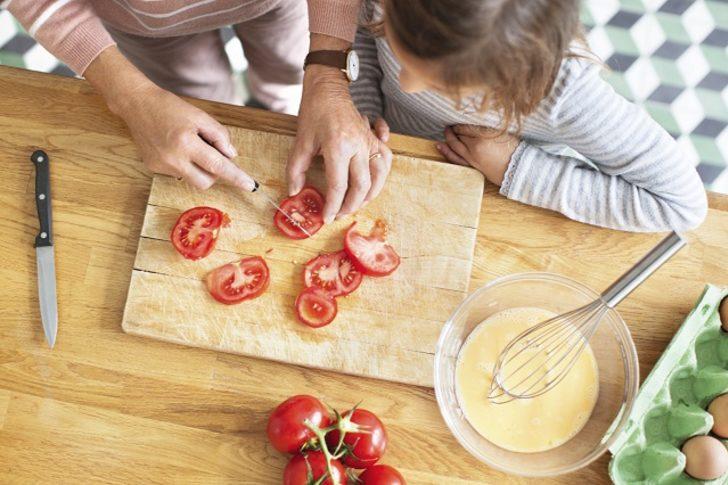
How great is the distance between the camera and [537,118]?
3.44 feet

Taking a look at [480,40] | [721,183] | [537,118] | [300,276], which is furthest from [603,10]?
[480,40]

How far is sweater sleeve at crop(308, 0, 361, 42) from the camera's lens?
44.4 inches

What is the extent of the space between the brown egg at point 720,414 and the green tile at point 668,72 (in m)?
1.21

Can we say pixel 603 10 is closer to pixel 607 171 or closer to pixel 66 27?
pixel 607 171

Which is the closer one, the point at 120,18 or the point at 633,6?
the point at 120,18

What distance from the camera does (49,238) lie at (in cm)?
116

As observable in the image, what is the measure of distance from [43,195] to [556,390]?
0.86 metres

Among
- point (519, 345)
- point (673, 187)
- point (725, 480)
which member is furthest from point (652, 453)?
point (673, 187)

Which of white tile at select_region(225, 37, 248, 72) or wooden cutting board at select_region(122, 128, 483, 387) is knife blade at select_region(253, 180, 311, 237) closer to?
wooden cutting board at select_region(122, 128, 483, 387)

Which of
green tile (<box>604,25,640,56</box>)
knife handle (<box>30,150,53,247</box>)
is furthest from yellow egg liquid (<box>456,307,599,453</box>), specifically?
green tile (<box>604,25,640,56</box>)

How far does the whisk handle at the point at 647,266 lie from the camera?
32.8 inches

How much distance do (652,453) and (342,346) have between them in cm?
48

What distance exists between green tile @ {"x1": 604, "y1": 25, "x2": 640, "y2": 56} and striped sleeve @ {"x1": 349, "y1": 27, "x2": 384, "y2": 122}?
1.00 meters

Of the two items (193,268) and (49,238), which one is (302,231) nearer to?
(193,268)
